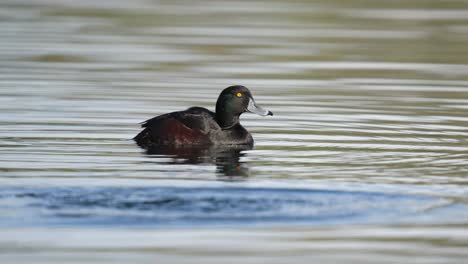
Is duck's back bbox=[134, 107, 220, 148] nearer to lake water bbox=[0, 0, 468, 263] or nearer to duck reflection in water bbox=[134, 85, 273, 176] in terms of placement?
duck reflection in water bbox=[134, 85, 273, 176]

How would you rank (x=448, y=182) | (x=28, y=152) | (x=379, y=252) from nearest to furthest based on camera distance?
1. (x=379, y=252)
2. (x=448, y=182)
3. (x=28, y=152)

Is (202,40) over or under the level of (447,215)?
over

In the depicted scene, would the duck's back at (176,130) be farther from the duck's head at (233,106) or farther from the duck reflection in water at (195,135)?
the duck's head at (233,106)

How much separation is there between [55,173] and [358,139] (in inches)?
170

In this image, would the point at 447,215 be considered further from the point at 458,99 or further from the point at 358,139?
the point at 458,99

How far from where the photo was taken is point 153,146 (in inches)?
590

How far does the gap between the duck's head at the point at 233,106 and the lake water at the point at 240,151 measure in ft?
1.38

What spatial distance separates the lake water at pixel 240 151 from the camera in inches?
373

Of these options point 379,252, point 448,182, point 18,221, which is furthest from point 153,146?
point 379,252

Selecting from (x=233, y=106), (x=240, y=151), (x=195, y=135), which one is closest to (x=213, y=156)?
(x=240, y=151)

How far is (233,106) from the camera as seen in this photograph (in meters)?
15.8

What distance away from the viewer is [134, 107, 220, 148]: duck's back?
594 inches

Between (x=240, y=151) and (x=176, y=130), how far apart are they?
2.84ft

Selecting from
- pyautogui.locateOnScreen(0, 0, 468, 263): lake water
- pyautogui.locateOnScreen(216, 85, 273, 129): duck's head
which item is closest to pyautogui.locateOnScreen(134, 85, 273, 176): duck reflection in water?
pyautogui.locateOnScreen(216, 85, 273, 129): duck's head
